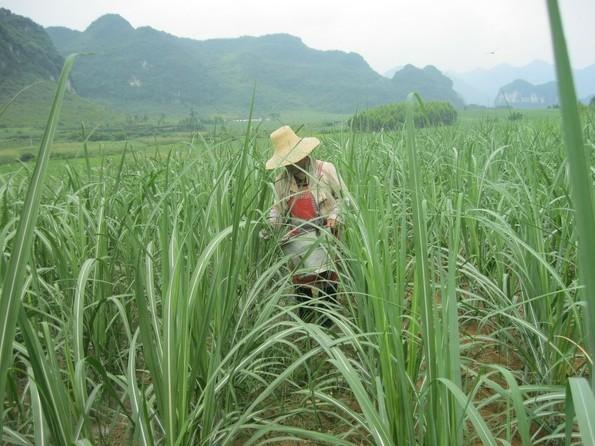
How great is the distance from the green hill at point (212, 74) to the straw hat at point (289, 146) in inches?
2781

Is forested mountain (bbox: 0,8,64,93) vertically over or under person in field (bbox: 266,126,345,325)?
over

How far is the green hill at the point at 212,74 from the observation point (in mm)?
79000

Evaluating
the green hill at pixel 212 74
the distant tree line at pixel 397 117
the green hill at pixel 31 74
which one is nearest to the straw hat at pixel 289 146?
the distant tree line at pixel 397 117

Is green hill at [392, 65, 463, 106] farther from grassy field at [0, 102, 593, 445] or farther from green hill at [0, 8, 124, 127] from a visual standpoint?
grassy field at [0, 102, 593, 445]

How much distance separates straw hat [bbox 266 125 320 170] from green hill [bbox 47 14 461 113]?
70.6 meters

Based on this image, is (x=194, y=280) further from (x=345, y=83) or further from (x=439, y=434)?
(x=345, y=83)

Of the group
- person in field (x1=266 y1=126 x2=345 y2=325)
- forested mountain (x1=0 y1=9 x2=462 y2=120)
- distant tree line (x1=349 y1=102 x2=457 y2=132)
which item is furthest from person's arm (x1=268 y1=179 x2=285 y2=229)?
forested mountain (x1=0 y1=9 x2=462 y2=120)

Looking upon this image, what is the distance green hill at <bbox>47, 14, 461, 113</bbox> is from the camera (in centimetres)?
7900

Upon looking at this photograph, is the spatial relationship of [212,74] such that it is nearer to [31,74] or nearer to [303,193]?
[31,74]

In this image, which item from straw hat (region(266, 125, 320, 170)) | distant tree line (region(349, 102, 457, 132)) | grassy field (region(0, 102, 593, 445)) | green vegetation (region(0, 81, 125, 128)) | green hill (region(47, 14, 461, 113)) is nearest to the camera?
grassy field (region(0, 102, 593, 445))

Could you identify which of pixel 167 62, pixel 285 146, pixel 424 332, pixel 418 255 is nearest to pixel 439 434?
pixel 424 332

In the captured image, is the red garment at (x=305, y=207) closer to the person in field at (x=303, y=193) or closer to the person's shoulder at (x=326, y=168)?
the person in field at (x=303, y=193)

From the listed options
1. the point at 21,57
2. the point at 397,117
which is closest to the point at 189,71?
the point at 21,57

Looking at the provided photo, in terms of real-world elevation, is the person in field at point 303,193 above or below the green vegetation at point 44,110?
below
